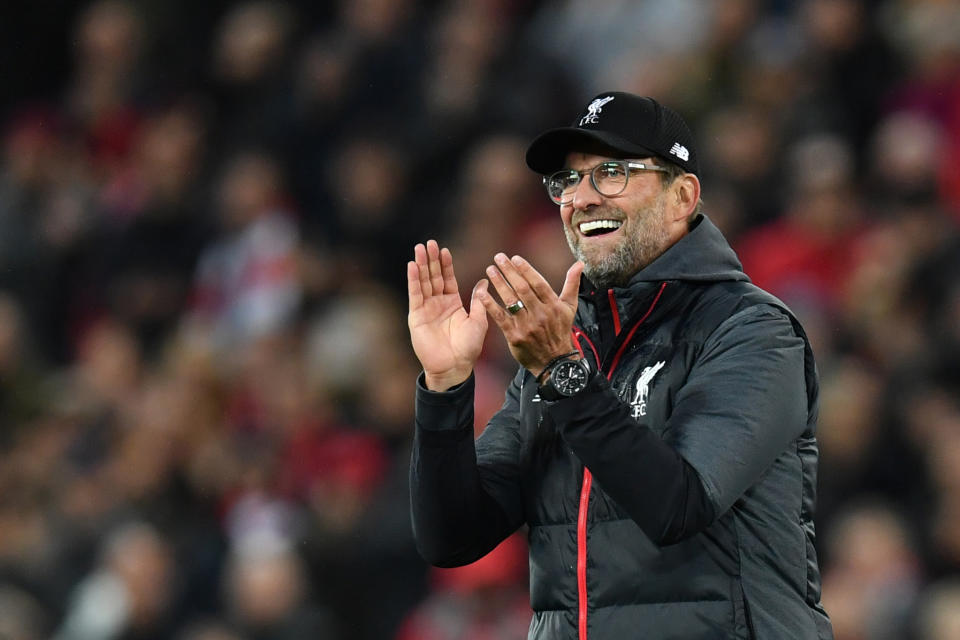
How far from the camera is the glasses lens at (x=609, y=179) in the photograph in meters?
2.55

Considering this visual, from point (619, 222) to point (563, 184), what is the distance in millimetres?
118

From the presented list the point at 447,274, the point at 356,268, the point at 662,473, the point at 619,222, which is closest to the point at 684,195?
the point at 619,222

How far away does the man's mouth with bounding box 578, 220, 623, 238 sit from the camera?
257 centimetres

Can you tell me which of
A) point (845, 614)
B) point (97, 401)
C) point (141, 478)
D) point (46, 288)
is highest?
point (46, 288)

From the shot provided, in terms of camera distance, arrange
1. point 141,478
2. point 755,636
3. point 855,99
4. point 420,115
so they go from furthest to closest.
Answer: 1. point 420,115
2. point 141,478
3. point 855,99
4. point 755,636

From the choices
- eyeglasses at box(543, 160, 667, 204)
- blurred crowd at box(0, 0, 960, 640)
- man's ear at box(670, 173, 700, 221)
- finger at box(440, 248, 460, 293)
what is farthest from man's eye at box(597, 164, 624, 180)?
blurred crowd at box(0, 0, 960, 640)

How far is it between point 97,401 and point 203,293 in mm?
678

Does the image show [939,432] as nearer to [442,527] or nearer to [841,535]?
[841,535]

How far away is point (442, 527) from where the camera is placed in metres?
2.49

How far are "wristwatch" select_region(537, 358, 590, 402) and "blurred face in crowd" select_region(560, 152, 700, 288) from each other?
37cm

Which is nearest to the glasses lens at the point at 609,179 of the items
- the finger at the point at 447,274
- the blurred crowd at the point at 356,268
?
the finger at the point at 447,274

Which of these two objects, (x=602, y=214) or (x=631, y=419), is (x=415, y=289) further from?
(x=631, y=419)

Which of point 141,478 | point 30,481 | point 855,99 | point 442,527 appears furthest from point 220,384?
point 442,527

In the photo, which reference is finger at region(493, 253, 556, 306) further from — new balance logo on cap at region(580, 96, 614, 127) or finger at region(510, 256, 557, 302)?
new balance logo on cap at region(580, 96, 614, 127)
